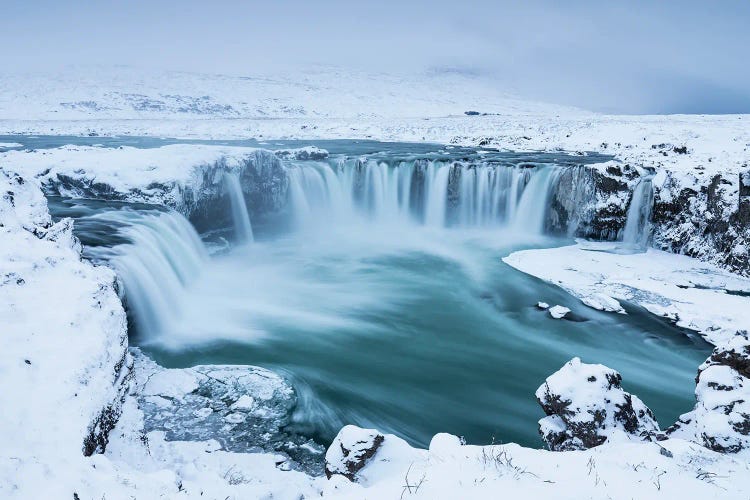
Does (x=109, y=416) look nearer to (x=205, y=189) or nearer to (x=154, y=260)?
(x=154, y=260)

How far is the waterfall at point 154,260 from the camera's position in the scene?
9898 mm

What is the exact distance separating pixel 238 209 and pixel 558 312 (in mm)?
11966

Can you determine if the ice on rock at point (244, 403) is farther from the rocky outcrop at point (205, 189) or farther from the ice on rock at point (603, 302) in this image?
the rocky outcrop at point (205, 189)

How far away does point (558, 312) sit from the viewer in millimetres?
11977

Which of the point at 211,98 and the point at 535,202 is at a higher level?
the point at 211,98

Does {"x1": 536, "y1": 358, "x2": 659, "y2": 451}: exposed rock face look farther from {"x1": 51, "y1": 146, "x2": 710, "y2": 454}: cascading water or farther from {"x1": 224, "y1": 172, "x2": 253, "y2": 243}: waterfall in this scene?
{"x1": 224, "y1": 172, "x2": 253, "y2": 243}: waterfall

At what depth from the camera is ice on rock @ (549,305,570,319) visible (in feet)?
39.1

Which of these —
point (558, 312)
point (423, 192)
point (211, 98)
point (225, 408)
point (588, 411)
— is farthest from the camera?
point (211, 98)

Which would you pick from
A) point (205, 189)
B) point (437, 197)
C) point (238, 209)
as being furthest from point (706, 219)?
point (205, 189)

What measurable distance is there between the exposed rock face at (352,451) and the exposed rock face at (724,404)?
10.6 feet

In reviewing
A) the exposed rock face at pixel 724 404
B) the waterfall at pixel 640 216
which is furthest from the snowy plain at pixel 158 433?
the waterfall at pixel 640 216

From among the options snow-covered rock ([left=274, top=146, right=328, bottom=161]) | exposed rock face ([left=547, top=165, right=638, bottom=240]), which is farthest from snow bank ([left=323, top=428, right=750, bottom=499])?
snow-covered rock ([left=274, top=146, right=328, bottom=161])

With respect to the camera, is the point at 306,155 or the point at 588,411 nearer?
the point at 588,411

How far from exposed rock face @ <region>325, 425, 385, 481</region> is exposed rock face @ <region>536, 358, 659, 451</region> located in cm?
202
